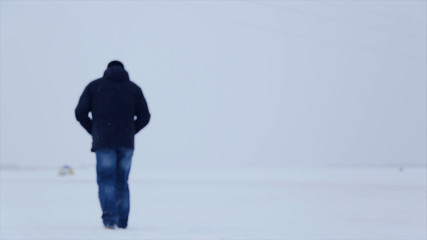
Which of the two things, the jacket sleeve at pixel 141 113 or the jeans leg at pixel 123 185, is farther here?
the jacket sleeve at pixel 141 113

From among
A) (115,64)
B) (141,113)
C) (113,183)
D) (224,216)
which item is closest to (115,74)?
(115,64)

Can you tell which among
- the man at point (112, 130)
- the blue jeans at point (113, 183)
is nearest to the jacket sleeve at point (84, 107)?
the man at point (112, 130)

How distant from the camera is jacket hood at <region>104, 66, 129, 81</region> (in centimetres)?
613

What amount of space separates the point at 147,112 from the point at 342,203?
4.84 metres

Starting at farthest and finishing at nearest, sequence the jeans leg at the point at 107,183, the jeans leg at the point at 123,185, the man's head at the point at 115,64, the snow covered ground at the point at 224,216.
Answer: the man's head at the point at 115,64 → the jeans leg at the point at 123,185 → the jeans leg at the point at 107,183 → the snow covered ground at the point at 224,216

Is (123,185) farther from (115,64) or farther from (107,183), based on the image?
(115,64)

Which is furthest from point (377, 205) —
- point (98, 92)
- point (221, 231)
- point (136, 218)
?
point (98, 92)

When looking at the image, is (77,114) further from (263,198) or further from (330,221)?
(263,198)

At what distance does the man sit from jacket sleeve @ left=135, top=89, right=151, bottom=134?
0.03 m

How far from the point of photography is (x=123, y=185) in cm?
614

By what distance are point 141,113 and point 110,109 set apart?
0.33m

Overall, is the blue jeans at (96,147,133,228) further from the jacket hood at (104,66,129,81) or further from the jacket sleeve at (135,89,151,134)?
the jacket hood at (104,66,129,81)

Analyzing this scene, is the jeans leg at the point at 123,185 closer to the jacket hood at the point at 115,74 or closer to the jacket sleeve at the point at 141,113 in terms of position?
the jacket sleeve at the point at 141,113

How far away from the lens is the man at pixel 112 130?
19.7 feet
